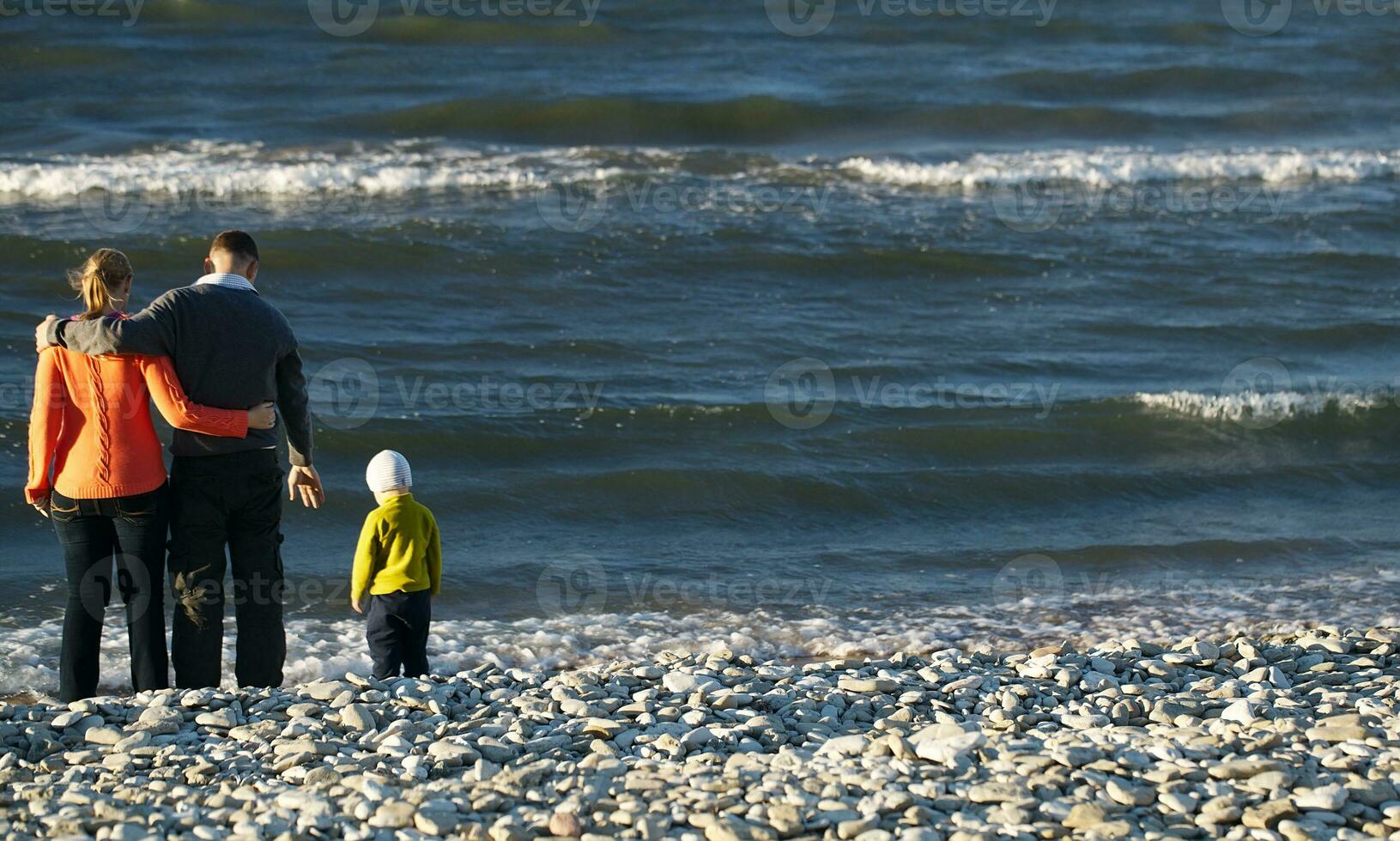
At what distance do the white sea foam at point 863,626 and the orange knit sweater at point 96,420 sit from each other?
5.86ft

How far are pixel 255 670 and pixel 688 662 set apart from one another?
180 centimetres

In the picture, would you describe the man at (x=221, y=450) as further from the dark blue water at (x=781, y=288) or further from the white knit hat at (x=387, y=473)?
the dark blue water at (x=781, y=288)

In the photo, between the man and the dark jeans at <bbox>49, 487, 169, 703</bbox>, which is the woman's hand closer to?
the man

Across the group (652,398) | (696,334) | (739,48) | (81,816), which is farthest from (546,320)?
(739,48)

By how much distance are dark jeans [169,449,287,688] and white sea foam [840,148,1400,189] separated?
13.3 m

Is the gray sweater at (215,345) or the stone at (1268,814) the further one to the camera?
the gray sweater at (215,345)

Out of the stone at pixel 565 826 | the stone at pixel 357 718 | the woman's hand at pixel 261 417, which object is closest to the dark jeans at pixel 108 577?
the woman's hand at pixel 261 417

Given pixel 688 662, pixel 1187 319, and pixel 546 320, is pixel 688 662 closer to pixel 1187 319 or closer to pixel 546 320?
pixel 546 320

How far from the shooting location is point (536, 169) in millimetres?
17688

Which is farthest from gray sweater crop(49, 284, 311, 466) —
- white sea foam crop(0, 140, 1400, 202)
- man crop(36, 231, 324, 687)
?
white sea foam crop(0, 140, 1400, 202)

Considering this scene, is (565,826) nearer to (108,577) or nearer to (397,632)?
(397,632)

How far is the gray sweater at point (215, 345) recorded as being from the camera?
5352mm

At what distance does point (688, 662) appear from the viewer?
633cm

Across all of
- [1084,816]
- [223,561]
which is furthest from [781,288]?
[1084,816]
